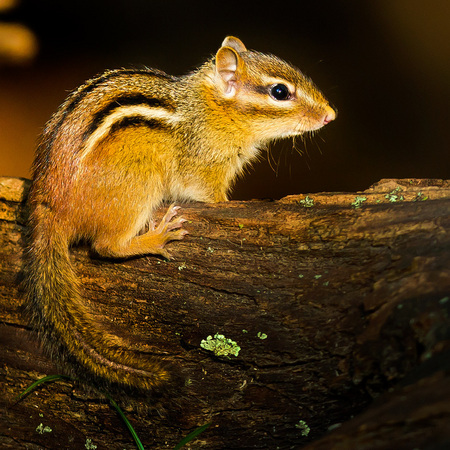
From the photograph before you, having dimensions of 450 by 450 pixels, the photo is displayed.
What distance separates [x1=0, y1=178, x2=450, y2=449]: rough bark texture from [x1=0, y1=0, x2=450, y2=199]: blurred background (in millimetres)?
1061

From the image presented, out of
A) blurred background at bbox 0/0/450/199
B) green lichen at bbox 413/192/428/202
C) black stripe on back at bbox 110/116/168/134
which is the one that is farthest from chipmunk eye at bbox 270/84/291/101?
green lichen at bbox 413/192/428/202

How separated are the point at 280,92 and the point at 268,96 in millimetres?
71

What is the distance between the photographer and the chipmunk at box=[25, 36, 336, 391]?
81.2 inches

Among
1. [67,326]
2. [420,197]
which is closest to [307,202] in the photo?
[420,197]

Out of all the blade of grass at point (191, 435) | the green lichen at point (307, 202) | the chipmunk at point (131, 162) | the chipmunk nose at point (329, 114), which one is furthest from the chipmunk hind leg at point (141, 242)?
the chipmunk nose at point (329, 114)

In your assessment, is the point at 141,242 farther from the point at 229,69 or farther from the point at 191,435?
the point at 229,69

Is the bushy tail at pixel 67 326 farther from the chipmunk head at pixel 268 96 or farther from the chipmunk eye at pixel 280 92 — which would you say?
the chipmunk eye at pixel 280 92

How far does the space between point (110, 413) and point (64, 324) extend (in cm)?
43

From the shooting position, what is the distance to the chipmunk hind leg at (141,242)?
6.97ft

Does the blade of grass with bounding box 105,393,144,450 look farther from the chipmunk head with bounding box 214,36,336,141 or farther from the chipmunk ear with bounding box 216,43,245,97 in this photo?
the chipmunk ear with bounding box 216,43,245,97

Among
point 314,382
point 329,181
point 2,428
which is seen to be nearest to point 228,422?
point 314,382

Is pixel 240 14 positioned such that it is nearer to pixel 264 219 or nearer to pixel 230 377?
pixel 264 219

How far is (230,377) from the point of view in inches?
72.9

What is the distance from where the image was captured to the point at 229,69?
2.69 m
